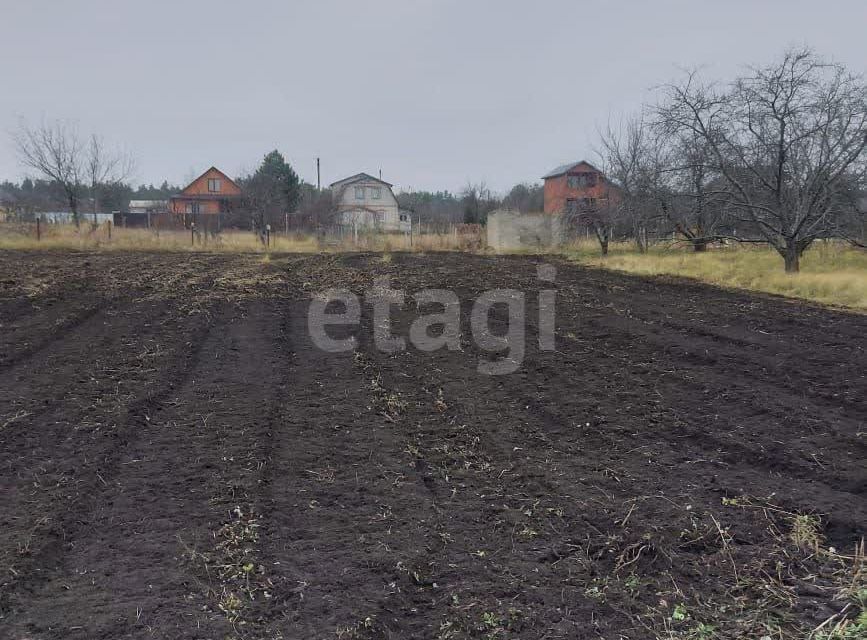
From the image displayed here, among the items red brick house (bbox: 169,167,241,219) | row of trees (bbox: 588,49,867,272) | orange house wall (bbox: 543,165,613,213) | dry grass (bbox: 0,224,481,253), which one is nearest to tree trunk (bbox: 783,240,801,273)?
row of trees (bbox: 588,49,867,272)

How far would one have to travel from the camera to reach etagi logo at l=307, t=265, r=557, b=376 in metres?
6.27

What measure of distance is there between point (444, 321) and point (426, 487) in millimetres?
4389

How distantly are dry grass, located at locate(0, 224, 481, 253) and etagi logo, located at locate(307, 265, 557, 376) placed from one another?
8.85 meters

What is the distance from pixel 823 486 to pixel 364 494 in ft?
8.32

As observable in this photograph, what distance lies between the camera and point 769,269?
42.2 ft

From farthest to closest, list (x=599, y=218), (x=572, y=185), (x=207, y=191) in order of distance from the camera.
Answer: (x=207, y=191)
(x=572, y=185)
(x=599, y=218)

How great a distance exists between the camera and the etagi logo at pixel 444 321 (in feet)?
20.6

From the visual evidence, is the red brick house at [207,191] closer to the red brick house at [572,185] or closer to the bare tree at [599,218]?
the red brick house at [572,185]

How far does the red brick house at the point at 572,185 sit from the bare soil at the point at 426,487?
56.2ft

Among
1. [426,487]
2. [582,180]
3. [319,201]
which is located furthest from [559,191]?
[426,487]

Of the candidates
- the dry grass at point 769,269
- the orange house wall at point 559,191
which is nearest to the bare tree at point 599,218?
the dry grass at point 769,269

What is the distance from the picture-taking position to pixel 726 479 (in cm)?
328

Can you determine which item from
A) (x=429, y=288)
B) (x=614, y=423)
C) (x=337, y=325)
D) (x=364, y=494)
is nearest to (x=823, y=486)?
(x=614, y=423)

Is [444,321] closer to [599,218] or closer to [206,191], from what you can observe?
[599,218]
